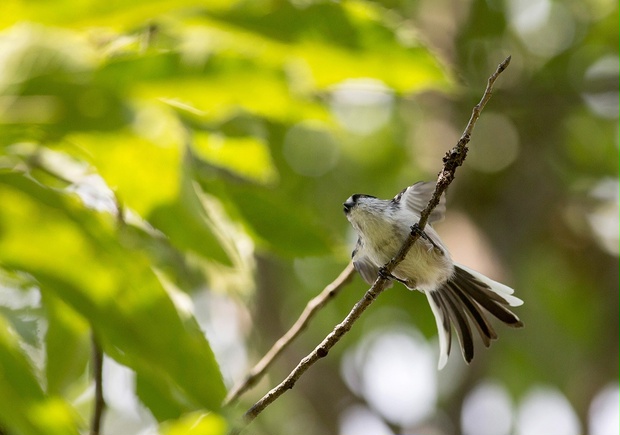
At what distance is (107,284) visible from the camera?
39.9 inches

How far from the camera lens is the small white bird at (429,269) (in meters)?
3.18

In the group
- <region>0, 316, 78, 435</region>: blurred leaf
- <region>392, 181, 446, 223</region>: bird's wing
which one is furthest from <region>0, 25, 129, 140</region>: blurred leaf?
<region>392, 181, 446, 223</region>: bird's wing

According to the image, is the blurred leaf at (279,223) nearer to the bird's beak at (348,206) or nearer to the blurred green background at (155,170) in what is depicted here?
the blurred green background at (155,170)

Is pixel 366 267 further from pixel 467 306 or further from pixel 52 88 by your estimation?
pixel 52 88

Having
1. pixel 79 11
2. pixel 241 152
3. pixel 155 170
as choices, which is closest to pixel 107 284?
pixel 155 170

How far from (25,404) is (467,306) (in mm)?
2569

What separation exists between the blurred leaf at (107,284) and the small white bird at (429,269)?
84.1 inches

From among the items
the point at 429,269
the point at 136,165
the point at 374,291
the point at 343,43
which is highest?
the point at 343,43

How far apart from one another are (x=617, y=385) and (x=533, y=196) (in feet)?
6.93

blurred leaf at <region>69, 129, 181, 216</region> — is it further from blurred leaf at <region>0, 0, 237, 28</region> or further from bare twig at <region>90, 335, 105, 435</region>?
bare twig at <region>90, 335, 105, 435</region>

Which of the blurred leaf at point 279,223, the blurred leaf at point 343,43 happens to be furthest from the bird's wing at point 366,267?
the blurred leaf at point 343,43

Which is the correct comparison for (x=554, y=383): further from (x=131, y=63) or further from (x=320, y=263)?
(x=131, y=63)

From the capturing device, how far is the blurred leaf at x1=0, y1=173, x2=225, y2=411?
967 mm

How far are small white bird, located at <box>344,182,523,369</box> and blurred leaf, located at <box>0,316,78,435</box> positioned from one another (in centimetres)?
211
